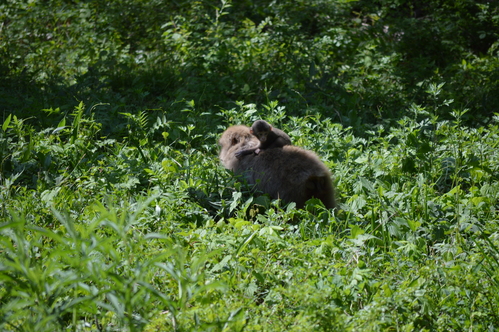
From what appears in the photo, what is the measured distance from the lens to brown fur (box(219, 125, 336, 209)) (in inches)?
189

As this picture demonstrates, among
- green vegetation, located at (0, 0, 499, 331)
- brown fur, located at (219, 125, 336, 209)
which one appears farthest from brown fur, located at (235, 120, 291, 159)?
green vegetation, located at (0, 0, 499, 331)

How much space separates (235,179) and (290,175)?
517mm

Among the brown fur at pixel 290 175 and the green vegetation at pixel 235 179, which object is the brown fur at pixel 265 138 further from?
the green vegetation at pixel 235 179

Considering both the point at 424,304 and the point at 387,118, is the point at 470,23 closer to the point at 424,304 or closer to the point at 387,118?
the point at 387,118

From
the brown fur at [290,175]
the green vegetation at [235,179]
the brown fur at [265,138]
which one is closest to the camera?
the green vegetation at [235,179]

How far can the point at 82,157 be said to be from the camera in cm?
554

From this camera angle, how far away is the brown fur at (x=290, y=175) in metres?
4.81

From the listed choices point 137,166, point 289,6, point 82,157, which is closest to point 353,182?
point 137,166

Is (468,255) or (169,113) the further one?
(169,113)

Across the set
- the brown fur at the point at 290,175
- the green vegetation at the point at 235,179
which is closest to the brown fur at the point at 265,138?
the brown fur at the point at 290,175

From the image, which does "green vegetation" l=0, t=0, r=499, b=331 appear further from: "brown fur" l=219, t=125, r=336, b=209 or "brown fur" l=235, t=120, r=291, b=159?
"brown fur" l=235, t=120, r=291, b=159

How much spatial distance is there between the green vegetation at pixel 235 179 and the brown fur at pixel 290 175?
18 cm

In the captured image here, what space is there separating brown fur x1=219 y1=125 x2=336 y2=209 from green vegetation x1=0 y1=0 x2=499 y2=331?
18 cm

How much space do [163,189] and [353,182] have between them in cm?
190
